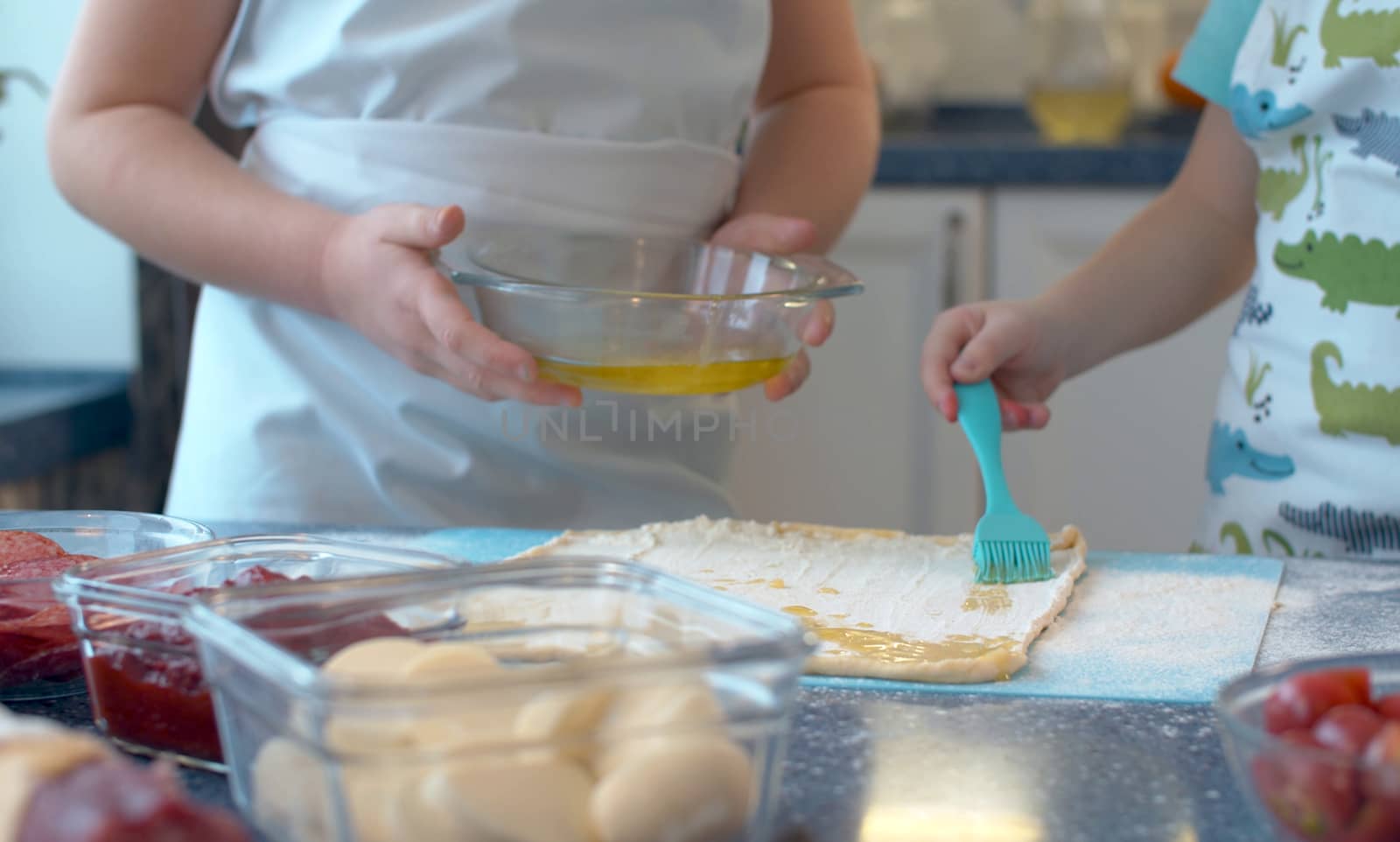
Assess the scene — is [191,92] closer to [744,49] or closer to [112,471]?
[744,49]

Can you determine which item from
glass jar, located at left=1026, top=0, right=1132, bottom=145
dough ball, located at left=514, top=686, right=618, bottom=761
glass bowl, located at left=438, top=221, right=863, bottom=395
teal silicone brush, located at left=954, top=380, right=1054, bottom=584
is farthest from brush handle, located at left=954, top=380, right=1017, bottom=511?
glass jar, located at left=1026, top=0, right=1132, bottom=145

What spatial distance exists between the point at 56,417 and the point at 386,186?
0.95 m

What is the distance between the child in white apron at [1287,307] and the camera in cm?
84

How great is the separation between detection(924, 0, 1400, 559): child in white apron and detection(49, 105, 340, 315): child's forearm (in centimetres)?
41

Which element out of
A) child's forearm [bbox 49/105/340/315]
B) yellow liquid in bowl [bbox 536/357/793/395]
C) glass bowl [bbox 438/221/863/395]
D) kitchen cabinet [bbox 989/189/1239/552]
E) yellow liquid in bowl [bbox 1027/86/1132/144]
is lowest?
kitchen cabinet [bbox 989/189/1239/552]

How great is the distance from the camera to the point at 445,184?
3.18 ft

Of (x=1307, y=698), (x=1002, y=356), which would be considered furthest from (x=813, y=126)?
(x=1307, y=698)

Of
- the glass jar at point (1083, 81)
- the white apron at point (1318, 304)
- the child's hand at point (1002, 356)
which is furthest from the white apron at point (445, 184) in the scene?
the glass jar at point (1083, 81)

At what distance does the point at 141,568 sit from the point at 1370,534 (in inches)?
27.1

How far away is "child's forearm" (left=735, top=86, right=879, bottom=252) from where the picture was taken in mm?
1089

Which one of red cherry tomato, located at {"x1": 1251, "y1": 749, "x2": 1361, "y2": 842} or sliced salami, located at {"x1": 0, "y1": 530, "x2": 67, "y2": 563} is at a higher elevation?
red cherry tomato, located at {"x1": 1251, "y1": 749, "x2": 1361, "y2": 842}

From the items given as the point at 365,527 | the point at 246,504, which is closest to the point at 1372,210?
the point at 365,527

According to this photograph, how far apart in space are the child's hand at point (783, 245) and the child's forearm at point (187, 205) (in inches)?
10.9

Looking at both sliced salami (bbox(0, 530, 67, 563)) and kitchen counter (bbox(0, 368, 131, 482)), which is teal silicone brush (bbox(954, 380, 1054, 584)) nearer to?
sliced salami (bbox(0, 530, 67, 563))
